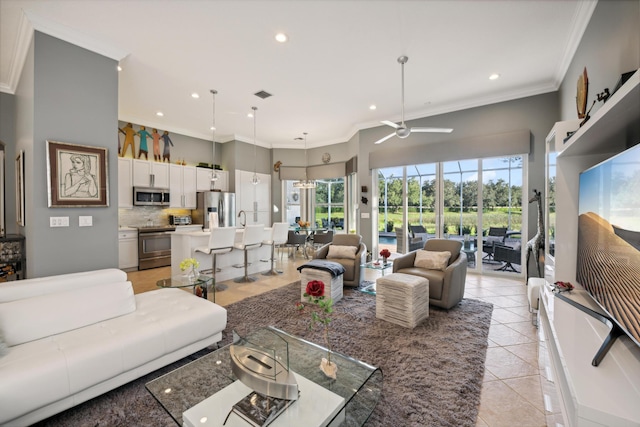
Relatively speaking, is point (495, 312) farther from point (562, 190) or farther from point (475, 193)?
point (475, 193)

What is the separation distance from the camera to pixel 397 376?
2031mm

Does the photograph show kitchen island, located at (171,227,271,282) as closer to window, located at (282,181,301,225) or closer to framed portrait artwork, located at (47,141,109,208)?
framed portrait artwork, located at (47,141,109,208)

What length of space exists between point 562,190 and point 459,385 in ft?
5.69

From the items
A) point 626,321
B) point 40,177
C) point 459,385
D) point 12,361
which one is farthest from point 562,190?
point 40,177

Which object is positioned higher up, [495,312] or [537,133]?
[537,133]

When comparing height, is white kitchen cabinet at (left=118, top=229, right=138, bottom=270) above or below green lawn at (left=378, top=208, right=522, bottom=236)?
below

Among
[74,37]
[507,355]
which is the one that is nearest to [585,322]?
[507,355]

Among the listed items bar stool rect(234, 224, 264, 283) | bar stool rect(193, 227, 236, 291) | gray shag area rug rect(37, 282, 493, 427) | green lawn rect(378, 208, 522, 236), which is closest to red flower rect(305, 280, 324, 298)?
gray shag area rug rect(37, 282, 493, 427)

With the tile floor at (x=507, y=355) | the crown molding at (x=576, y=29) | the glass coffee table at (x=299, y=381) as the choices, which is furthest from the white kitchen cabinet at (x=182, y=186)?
the crown molding at (x=576, y=29)

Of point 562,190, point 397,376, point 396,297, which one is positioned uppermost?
point 562,190

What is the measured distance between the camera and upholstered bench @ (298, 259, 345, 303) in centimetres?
347

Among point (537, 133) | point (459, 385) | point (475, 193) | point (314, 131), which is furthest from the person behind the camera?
point (314, 131)

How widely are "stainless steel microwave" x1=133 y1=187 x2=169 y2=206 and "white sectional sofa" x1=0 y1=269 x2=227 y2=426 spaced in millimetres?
3759

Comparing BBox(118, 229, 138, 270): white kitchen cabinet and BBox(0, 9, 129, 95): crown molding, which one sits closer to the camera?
BBox(0, 9, 129, 95): crown molding
